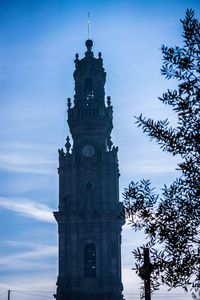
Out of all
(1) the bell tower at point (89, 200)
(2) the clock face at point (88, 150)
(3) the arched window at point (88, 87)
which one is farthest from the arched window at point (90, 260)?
(3) the arched window at point (88, 87)

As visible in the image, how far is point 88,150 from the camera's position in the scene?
7619 cm

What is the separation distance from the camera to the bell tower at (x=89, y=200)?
6950 centimetres

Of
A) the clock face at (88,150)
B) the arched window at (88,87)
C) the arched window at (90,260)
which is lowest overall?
the arched window at (90,260)

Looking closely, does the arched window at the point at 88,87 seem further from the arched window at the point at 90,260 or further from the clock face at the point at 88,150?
the arched window at the point at 90,260

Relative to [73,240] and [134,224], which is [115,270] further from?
[134,224]

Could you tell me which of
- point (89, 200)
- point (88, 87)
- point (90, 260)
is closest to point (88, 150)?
point (89, 200)

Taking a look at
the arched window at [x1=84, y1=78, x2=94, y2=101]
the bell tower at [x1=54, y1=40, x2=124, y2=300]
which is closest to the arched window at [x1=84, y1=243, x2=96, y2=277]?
the bell tower at [x1=54, y1=40, x2=124, y2=300]

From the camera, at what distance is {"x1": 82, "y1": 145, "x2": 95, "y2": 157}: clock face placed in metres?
75.9

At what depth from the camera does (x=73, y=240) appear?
70812mm

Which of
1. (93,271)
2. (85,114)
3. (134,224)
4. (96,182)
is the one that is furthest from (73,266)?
(134,224)

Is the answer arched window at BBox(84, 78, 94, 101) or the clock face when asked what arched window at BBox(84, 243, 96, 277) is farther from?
arched window at BBox(84, 78, 94, 101)

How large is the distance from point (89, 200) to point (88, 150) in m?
6.83

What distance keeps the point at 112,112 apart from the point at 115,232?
17137 mm

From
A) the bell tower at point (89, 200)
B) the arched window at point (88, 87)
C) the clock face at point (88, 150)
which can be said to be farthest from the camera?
the arched window at point (88, 87)
